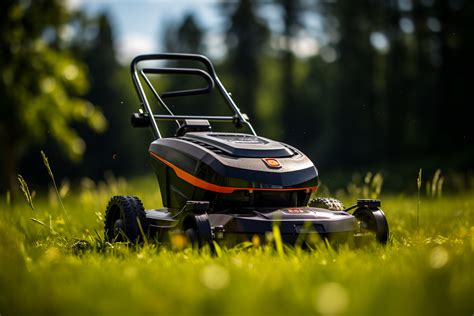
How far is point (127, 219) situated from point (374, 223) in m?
1.88

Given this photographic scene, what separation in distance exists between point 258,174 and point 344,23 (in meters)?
35.0

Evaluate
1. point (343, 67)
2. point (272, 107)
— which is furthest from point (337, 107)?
point (272, 107)

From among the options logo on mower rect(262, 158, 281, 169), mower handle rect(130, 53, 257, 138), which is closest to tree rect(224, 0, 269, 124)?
mower handle rect(130, 53, 257, 138)

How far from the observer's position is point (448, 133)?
28844 mm

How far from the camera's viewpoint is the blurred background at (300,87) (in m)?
17.4

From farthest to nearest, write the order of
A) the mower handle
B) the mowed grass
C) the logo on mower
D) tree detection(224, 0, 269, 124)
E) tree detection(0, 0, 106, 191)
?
tree detection(224, 0, 269, 124)
tree detection(0, 0, 106, 191)
the mower handle
the logo on mower
the mowed grass

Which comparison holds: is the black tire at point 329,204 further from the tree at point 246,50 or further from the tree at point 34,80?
the tree at point 246,50

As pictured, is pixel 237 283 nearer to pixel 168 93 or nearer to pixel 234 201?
pixel 234 201

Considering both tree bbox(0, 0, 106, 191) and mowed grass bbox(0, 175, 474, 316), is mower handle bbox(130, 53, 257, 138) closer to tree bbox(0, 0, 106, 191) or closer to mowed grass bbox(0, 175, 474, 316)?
mowed grass bbox(0, 175, 474, 316)

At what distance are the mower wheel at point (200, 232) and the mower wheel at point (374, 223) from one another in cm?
137

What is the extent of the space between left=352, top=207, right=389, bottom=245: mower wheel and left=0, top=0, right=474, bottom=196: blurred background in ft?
34.2

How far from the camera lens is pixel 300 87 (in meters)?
46.4

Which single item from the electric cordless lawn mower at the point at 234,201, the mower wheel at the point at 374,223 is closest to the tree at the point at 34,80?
the electric cordless lawn mower at the point at 234,201

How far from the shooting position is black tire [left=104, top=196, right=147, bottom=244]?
517cm
